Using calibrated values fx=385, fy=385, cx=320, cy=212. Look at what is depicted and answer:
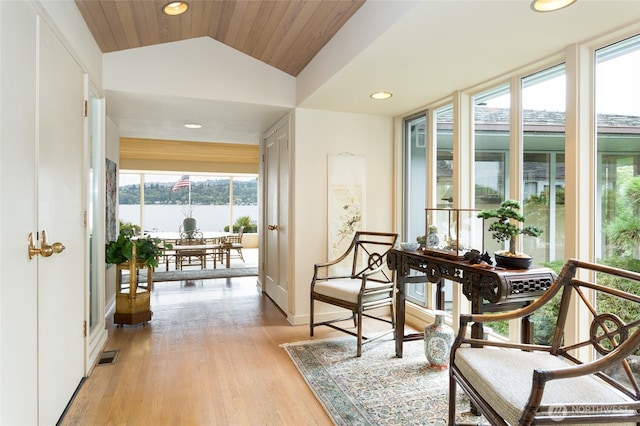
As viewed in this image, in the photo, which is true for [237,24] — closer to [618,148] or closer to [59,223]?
[59,223]

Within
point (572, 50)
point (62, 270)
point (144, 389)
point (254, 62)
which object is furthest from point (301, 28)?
point (144, 389)

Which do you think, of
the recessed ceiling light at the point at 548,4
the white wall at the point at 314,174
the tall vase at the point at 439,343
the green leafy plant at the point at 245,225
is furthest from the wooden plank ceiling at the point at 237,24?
the green leafy plant at the point at 245,225

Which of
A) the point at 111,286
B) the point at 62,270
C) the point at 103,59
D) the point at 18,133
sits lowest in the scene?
the point at 111,286

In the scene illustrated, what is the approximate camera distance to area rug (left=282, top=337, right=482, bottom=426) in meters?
2.14

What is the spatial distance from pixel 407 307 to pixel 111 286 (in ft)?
10.9

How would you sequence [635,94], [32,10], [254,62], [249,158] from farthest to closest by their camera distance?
[249,158] < [254,62] < [635,94] < [32,10]

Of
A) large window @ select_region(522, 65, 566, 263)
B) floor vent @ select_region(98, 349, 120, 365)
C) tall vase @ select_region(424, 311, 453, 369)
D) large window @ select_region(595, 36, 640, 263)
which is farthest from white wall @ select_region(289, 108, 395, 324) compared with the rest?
large window @ select_region(595, 36, 640, 263)

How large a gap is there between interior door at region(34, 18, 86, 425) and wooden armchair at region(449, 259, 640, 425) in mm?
1965

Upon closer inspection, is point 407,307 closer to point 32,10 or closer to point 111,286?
point 111,286

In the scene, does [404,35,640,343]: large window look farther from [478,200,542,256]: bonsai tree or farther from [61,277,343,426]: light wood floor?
[61,277,343,426]: light wood floor

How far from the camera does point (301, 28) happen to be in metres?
2.84

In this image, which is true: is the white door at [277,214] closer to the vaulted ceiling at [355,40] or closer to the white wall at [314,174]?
the white wall at [314,174]

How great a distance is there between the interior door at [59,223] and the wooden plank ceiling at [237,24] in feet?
1.76

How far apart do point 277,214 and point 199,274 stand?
2.82 metres
